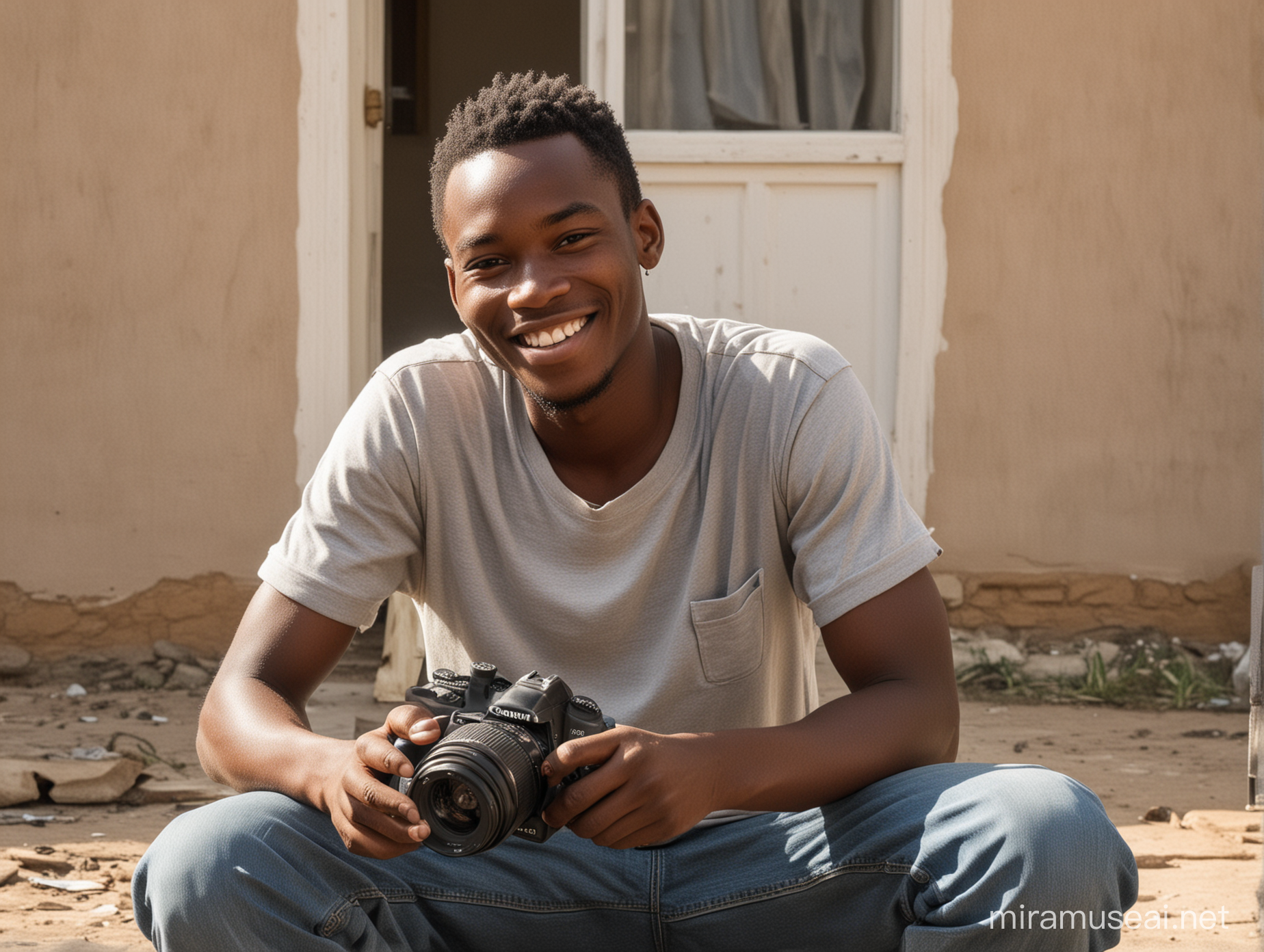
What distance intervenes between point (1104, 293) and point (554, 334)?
3.18 m

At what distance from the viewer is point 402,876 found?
190 cm

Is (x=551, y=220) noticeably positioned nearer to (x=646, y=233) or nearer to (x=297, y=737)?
(x=646, y=233)

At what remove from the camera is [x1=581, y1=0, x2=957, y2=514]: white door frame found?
4684 millimetres

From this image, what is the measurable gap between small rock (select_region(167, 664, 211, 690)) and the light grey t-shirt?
2.74 metres

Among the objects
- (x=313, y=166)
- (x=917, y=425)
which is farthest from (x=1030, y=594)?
(x=313, y=166)

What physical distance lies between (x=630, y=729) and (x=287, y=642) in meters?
0.62

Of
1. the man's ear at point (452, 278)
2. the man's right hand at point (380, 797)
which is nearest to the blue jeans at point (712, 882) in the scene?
the man's right hand at point (380, 797)

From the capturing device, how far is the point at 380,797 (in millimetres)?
1674

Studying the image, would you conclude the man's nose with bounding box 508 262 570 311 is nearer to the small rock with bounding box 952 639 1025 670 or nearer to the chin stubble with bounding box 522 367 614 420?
the chin stubble with bounding box 522 367 614 420

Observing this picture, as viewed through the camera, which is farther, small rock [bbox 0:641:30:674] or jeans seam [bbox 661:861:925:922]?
small rock [bbox 0:641:30:674]

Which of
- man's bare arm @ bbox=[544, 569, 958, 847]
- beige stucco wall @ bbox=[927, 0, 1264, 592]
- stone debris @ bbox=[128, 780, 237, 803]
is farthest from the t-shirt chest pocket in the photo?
beige stucco wall @ bbox=[927, 0, 1264, 592]

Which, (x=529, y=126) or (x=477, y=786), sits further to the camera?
(x=529, y=126)

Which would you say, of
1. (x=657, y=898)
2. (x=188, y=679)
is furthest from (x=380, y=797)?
(x=188, y=679)

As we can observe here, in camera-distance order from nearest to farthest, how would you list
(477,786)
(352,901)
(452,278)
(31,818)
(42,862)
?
1. (477,786)
2. (352,901)
3. (452,278)
4. (42,862)
5. (31,818)
